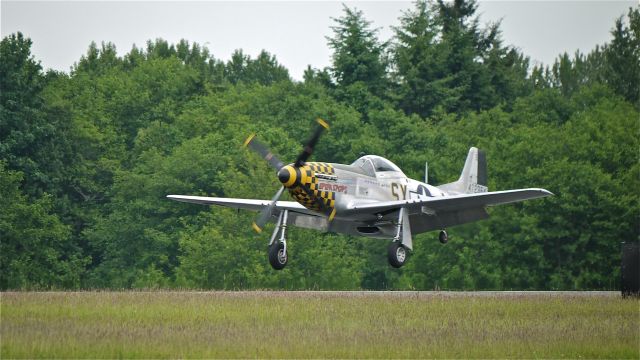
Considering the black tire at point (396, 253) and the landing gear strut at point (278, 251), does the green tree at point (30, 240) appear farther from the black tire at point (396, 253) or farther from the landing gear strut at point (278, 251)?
the black tire at point (396, 253)

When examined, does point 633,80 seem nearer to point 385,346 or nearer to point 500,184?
point 500,184

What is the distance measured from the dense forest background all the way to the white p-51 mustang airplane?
64.0 ft

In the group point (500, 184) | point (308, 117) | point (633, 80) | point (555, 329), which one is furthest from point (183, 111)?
point (555, 329)

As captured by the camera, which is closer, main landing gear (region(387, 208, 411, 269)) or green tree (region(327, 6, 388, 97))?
main landing gear (region(387, 208, 411, 269))

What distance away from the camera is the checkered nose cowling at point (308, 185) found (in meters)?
27.5

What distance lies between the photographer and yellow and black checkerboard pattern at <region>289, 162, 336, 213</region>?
91.0 feet

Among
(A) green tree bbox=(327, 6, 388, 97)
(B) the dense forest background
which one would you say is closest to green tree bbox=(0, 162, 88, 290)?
(B) the dense forest background

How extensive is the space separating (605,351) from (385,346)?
4.06 metres

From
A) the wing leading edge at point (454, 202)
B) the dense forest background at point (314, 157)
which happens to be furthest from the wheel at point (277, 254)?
the dense forest background at point (314, 157)

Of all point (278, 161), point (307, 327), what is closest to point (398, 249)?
point (278, 161)

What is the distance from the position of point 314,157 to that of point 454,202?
43.7 metres

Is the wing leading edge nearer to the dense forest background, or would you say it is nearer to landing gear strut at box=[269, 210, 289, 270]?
landing gear strut at box=[269, 210, 289, 270]

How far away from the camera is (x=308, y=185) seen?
2780cm

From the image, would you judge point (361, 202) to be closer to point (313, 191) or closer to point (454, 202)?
point (313, 191)
